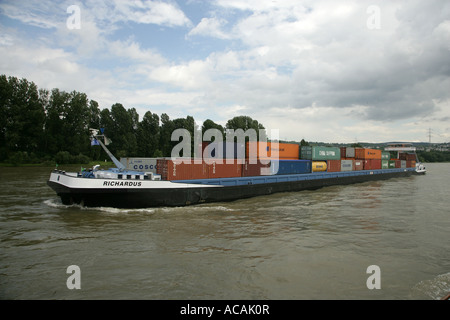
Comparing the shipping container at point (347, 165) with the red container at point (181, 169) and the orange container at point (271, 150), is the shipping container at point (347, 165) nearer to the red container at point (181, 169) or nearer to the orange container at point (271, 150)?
the orange container at point (271, 150)

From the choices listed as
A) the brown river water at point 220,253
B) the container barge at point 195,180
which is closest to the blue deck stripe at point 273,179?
the container barge at point 195,180

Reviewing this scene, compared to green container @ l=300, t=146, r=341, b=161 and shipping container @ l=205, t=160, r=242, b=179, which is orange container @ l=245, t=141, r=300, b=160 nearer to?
green container @ l=300, t=146, r=341, b=161

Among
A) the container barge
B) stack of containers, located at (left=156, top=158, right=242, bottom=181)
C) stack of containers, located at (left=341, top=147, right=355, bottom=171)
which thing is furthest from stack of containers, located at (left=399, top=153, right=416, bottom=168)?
stack of containers, located at (left=156, top=158, right=242, bottom=181)

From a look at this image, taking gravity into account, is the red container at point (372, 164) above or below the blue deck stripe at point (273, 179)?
above

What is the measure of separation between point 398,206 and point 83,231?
73.2 ft

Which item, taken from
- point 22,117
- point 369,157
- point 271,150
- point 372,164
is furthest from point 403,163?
point 22,117

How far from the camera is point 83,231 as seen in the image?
12938 millimetres

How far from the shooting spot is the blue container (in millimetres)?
27359

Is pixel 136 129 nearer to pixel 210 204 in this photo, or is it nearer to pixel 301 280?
pixel 210 204

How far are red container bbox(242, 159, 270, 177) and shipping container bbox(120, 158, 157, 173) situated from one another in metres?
8.27

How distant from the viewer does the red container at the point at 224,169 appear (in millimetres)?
22375

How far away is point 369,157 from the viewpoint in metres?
43.4

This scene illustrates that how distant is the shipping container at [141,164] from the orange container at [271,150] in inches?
371
